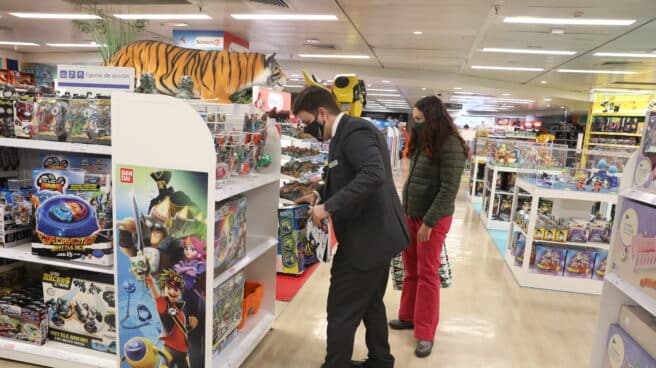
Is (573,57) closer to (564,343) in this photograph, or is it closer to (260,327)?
(564,343)

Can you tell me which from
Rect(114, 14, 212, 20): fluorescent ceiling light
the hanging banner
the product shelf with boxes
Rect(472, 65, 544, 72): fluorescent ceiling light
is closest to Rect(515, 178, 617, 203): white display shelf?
the product shelf with boxes

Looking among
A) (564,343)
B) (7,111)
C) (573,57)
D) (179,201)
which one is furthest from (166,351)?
(573,57)

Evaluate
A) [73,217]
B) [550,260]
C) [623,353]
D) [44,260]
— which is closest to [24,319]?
[44,260]

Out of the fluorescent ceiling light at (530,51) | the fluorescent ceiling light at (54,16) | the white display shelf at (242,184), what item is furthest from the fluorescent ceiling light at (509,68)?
the white display shelf at (242,184)

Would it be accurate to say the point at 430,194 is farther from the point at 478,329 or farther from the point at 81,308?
the point at 81,308

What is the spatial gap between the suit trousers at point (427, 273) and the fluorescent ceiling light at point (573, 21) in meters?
4.63

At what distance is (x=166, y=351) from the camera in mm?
2070

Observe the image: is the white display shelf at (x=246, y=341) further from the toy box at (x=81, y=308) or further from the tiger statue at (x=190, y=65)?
the tiger statue at (x=190, y=65)

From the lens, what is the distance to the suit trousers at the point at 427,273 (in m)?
2.77

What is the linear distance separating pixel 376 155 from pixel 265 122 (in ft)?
3.12

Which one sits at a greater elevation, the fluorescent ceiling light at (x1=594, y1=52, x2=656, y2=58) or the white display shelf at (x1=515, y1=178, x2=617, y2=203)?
the fluorescent ceiling light at (x1=594, y1=52, x2=656, y2=58)

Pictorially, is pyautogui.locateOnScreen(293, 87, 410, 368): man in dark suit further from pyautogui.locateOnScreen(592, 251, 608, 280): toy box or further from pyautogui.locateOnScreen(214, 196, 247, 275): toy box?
pyautogui.locateOnScreen(592, 251, 608, 280): toy box

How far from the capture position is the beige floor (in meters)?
2.83

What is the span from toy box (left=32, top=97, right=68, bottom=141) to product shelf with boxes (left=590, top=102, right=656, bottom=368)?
2.87 m
